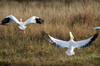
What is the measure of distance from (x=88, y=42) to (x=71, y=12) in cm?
446

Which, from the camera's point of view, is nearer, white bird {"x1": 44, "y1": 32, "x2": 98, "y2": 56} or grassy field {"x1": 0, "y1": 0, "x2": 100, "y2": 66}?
white bird {"x1": 44, "y1": 32, "x2": 98, "y2": 56}

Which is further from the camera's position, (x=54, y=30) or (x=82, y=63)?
(x=54, y=30)

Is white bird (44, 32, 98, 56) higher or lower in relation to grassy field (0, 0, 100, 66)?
higher

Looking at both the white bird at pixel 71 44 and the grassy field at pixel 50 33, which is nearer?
the white bird at pixel 71 44

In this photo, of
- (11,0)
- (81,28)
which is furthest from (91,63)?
(11,0)

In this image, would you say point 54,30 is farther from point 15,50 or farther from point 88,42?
point 88,42

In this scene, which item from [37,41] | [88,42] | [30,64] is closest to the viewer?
[88,42]

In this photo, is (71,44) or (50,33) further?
(50,33)

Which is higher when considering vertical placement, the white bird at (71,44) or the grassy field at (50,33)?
the white bird at (71,44)

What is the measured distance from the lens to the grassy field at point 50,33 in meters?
7.61

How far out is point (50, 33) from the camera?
953 centimetres

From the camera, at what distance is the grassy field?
761cm

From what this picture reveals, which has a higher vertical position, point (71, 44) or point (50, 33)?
point (71, 44)

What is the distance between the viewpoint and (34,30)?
9.61 m
